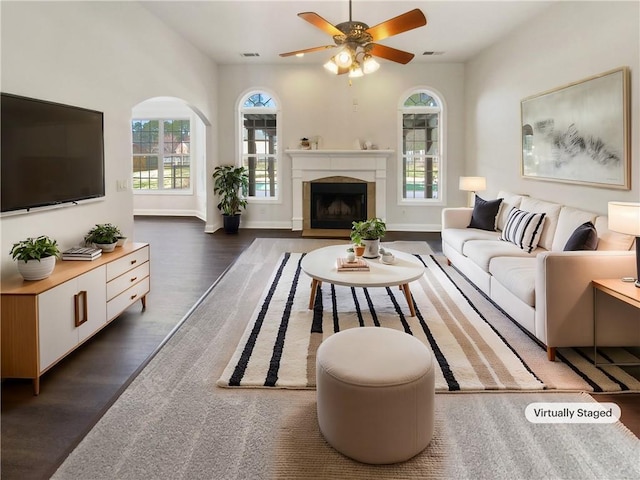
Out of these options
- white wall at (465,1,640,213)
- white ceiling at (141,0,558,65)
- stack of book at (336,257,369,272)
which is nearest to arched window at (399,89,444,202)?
white wall at (465,1,640,213)

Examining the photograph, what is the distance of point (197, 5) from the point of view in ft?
→ 16.9

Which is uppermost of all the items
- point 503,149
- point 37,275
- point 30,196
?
point 503,149

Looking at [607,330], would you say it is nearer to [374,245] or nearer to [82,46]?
[374,245]

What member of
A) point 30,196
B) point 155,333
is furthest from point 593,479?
point 30,196

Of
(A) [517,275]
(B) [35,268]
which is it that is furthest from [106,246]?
(A) [517,275]

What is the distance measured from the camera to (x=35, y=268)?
9.00 ft

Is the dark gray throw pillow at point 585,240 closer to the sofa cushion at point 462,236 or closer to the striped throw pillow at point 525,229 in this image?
the striped throw pillow at point 525,229

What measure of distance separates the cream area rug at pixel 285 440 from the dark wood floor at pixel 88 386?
0.41 feet

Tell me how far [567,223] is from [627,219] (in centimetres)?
138

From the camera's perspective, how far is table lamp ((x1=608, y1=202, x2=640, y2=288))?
264cm

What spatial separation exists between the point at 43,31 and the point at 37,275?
74.3 inches

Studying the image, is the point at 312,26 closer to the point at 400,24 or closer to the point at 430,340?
the point at 400,24

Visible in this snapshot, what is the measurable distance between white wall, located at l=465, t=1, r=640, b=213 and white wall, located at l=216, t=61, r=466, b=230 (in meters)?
0.36

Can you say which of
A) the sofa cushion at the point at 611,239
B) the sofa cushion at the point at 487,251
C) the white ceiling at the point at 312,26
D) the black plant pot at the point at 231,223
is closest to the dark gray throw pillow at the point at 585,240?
the sofa cushion at the point at 611,239
